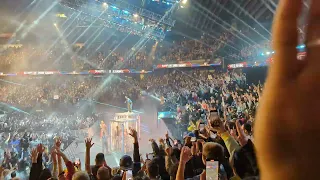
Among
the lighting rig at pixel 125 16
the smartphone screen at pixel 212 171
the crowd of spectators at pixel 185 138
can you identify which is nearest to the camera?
the smartphone screen at pixel 212 171

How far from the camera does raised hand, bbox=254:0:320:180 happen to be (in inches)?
31.0

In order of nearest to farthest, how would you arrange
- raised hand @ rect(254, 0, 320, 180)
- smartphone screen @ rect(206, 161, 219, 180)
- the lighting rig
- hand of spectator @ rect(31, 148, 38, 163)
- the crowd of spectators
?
raised hand @ rect(254, 0, 320, 180), smartphone screen @ rect(206, 161, 219, 180), the crowd of spectators, hand of spectator @ rect(31, 148, 38, 163), the lighting rig

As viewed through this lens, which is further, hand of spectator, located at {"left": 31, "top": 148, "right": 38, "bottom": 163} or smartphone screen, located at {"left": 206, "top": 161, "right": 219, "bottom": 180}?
hand of spectator, located at {"left": 31, "top": 148, "right": 38, "bottom": 163}

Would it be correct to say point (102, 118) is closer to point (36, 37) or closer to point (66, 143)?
point (66, 143)

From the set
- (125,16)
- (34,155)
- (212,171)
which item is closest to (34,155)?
(34,155)

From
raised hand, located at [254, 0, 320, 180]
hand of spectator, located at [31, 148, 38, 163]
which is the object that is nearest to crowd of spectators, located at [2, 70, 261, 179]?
hand of spectator, located at [31, 148, 38, 163]

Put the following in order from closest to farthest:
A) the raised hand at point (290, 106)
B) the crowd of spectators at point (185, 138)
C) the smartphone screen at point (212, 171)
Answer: the raised hand at point (290, 106)
the smartphone screen at point (212, 171)
the crowd of spectators at point (185, 138)

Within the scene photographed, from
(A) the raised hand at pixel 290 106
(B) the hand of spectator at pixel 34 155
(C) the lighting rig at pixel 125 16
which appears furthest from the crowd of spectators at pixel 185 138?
(C) the lighting rig at pixel 125 16

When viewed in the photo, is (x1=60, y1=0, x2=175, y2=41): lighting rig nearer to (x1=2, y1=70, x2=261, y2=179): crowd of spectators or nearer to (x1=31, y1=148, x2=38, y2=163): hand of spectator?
(x1=2, y1=70, x2=261, y2=179): crowd of spectators

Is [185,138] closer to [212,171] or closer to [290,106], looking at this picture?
[212,171]

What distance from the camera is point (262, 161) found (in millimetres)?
873

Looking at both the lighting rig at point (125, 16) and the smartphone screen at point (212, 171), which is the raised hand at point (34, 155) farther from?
the lighting rig at point (125, 16)

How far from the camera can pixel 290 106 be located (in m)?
0.81

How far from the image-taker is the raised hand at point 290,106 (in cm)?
79
